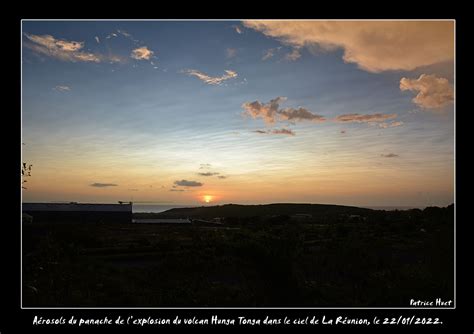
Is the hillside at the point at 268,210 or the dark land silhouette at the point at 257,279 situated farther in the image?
the hillside at the point at 268,210

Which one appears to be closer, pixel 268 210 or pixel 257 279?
pixel 257 279

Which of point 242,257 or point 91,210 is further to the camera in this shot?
point 91,210

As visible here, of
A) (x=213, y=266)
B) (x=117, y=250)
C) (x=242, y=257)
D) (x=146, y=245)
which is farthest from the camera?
(x=146, y=245)

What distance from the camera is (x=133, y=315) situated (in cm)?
714

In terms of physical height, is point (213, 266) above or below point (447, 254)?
below

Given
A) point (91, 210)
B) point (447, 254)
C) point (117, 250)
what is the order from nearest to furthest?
point (447, 254), point (117, 250), point (91, 210)

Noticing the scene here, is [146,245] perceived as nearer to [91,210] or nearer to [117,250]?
[117,250]

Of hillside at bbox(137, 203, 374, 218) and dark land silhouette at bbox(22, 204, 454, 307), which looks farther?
hillside at bbox(137, 203, 374, 218)

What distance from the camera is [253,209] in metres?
118

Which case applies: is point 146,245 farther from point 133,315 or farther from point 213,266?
point 133,315
